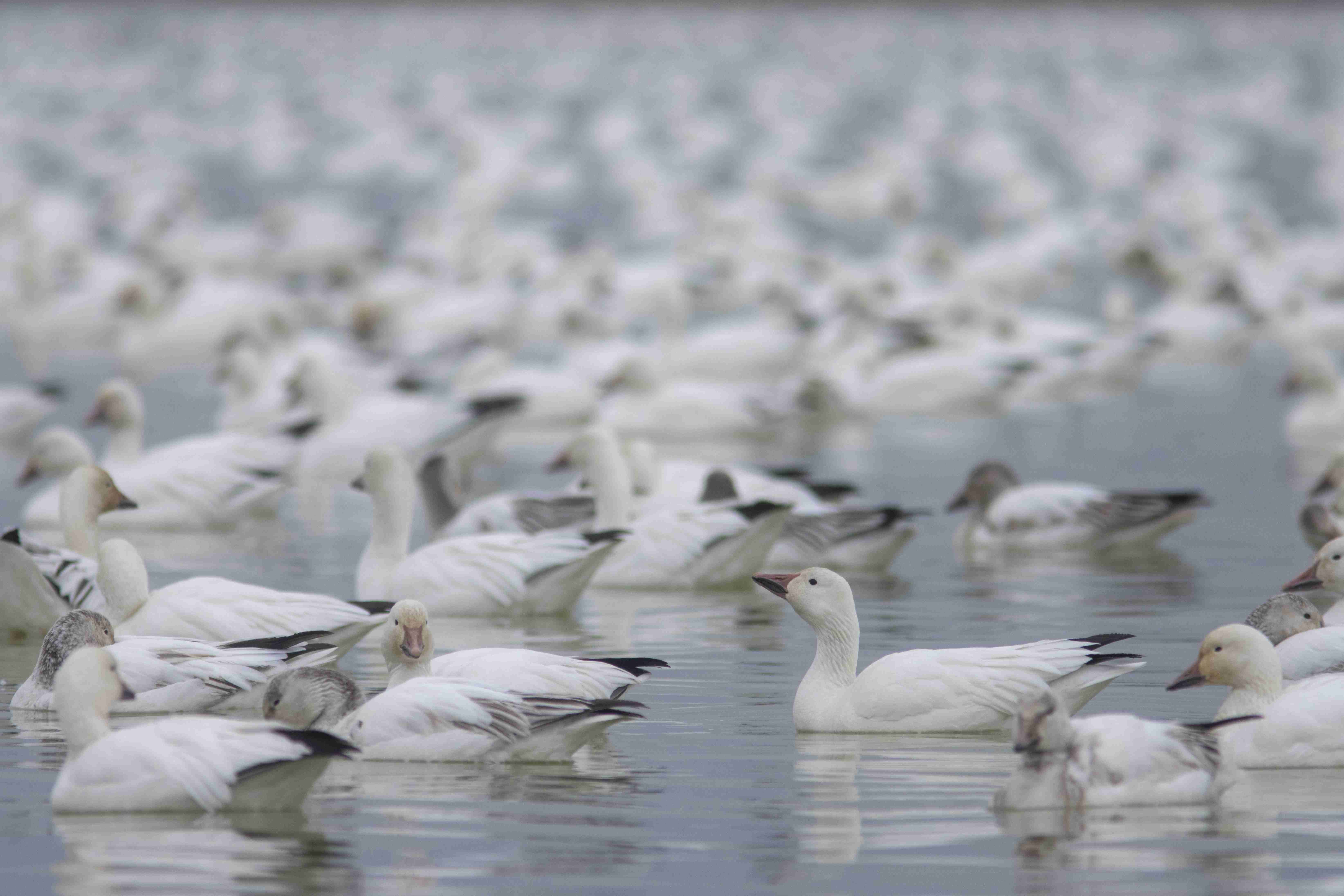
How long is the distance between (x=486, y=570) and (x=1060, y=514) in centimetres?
396

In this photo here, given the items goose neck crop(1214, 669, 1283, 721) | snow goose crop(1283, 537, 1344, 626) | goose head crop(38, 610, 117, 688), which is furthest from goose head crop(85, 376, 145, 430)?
goose neck crop(1214, 669, 1283, 721)

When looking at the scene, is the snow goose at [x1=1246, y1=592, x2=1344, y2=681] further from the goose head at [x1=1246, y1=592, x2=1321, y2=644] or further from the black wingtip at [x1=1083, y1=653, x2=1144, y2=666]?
the black wingtip at [x1=1083, y1=653, x2=1144, y2=666]

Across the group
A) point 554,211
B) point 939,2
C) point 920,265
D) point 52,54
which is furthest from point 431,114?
point 939,2

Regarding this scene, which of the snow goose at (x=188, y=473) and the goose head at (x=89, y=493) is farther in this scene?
the snow goose at (x=188, y=473)

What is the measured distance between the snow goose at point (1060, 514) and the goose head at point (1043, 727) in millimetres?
6251

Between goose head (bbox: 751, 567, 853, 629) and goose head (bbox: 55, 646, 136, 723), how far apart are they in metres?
2.36

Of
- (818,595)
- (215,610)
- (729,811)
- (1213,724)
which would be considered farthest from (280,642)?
(1213,724)

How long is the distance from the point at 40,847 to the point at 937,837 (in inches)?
99.5

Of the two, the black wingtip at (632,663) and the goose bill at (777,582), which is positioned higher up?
the goose bill at (777,582)

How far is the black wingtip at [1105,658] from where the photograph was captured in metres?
7.79

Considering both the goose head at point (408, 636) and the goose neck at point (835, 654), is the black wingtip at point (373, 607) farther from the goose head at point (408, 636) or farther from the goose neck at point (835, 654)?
the goose neck at point (835, 654)

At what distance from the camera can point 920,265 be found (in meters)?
29.8

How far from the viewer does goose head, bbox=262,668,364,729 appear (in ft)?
24.9

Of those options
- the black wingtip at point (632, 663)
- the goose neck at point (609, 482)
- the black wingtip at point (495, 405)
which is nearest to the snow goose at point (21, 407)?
the black wingtip at point (495, 405)
